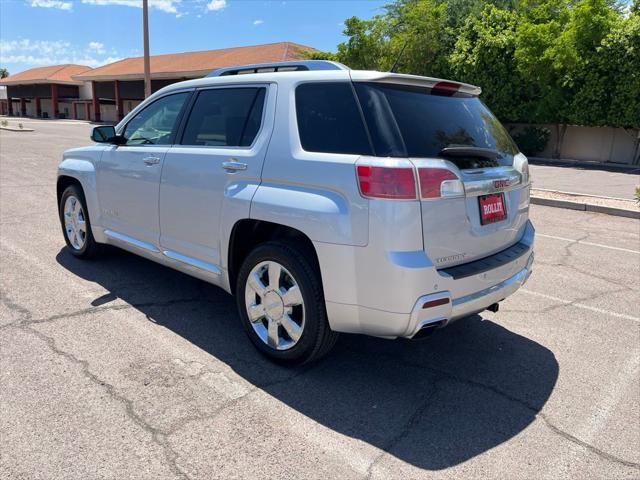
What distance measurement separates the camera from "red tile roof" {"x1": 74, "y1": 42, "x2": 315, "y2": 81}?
36.8 meters

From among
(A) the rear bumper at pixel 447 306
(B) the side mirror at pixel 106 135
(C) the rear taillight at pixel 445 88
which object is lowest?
(A) the rear bumper at pixel 447 306

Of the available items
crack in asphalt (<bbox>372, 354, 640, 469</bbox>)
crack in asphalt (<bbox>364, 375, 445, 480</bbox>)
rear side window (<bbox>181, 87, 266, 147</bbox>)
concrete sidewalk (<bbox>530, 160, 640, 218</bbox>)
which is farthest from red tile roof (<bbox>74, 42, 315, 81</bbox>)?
crack in asphalt (<bbox>364, 375, 445, 480</bbox>)

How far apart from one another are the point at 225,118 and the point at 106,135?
1655 millimetres

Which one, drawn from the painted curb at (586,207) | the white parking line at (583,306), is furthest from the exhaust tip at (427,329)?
the painted curb at (586,207)

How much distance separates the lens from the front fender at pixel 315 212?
9.38 ft

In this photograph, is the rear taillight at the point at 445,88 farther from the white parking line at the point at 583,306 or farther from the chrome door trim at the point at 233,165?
the white parking line at the point at 583,306

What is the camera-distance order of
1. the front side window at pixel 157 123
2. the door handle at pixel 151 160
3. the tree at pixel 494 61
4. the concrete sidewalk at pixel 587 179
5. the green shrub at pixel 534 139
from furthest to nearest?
1. the green shrub at pixel 534 139
2. the tree at pixel 494 61
3. the concrete sidewalk at pixel 587 179
4. the front side window at pixel 157 123
5. the door handle at pixel 151 160

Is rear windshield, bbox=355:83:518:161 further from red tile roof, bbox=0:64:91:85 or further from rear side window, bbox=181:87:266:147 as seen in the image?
red tile roof, bbox=0:64:91:85

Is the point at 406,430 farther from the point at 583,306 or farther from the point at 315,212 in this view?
the point at 583,306

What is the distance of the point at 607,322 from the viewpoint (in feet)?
14.8

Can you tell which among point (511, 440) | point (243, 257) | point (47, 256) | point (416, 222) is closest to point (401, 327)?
point (416, 222)

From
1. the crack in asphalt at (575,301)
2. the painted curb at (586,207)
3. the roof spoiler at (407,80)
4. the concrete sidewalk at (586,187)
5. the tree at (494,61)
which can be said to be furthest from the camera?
the tree at (494,61)

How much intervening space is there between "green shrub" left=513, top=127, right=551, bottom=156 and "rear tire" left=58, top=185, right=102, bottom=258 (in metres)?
22.0

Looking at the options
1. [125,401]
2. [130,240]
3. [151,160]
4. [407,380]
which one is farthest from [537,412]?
[130,240]
